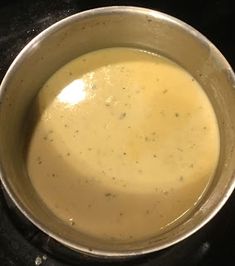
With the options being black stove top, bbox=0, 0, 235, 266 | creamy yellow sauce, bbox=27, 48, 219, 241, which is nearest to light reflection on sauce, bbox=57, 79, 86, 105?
creamy yellow sauce, bbox=27, 48, 219, 241

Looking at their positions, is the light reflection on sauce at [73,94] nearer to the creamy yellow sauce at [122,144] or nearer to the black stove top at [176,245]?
the creamy yellow sauce at [122,144]

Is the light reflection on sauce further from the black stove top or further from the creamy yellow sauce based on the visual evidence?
the black stove top

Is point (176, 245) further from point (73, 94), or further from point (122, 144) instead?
point (73, 94)

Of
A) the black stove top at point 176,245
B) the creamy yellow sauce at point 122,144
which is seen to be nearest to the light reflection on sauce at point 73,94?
the creamy yellow sauce at point 122,144

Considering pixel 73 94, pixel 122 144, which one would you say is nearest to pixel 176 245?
pixel 122 144

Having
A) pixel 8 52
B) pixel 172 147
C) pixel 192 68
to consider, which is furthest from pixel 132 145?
pixel 8 52

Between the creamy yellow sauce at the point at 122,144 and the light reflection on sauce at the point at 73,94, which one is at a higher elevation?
the light reflection on sauce at the point at 73,94
